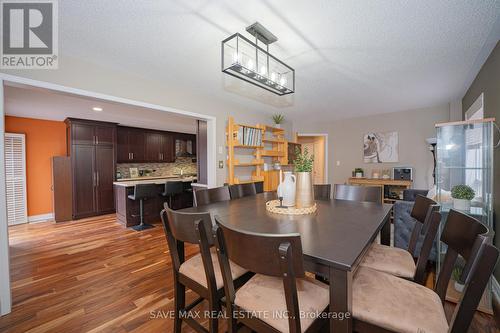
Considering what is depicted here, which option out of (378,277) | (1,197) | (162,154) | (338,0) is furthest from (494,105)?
(162,154)

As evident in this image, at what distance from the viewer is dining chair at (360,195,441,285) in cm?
129

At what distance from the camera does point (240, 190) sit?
268cm

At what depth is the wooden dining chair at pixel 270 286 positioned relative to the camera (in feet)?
2.65

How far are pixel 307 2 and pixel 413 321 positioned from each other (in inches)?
74.7

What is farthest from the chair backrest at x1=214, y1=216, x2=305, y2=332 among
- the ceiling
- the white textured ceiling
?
the ceiling

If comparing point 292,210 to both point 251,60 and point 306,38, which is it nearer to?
point 251,60

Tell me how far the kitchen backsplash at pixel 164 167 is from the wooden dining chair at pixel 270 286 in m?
5.91

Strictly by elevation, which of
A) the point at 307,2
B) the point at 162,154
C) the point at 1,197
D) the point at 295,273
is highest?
the point at 307,2

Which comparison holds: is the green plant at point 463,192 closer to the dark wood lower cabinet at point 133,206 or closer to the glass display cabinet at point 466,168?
the glass display cabinet at point 466,168

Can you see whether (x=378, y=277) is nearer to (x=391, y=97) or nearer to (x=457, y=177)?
(x=457, y=177)

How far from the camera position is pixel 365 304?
99cm

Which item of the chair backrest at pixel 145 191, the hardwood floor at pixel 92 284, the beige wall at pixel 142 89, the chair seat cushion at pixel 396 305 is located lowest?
the hardwood floor at pixel 92 284

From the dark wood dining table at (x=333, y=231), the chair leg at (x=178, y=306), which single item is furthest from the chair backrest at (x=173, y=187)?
the chair leg at (x=178, y=306)

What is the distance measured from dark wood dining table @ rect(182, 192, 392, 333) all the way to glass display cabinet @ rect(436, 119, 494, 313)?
78cm
